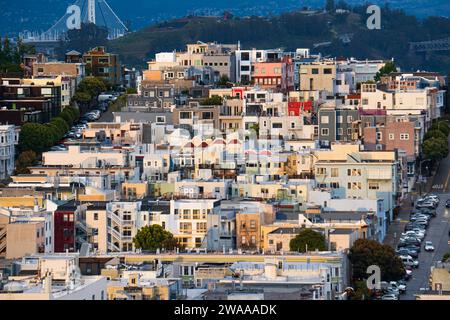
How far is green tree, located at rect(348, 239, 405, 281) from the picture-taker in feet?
103

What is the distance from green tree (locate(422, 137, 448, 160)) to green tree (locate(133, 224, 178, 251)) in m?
14.3

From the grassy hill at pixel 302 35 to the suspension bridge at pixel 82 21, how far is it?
12.7ft

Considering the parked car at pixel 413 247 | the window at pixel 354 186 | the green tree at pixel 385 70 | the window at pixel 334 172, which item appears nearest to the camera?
the parked car at pixel 413 247

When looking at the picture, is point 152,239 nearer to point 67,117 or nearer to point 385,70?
point 67,117

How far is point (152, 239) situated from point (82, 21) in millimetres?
76913

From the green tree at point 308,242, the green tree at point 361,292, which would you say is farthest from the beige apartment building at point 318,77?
the green tree at point 361,292

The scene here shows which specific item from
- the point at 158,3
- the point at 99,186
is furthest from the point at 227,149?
the point at 158,3

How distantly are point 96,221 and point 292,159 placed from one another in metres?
8.53

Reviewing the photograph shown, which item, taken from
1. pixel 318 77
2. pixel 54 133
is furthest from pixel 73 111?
pixel 318 77

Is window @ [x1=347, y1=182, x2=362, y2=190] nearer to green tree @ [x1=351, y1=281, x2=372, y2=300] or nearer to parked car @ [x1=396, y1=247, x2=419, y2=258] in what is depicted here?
parked car @ [x1=396, y1=247, x2=419, y2=258]

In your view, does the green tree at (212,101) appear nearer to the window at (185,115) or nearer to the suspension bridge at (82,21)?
the window at (185,115)

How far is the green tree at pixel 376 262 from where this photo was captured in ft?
103
